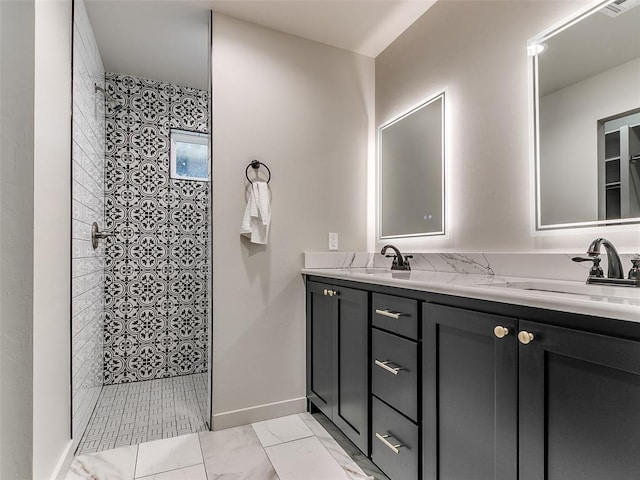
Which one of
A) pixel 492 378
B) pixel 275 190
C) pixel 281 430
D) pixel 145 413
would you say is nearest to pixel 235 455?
pixel 281 430

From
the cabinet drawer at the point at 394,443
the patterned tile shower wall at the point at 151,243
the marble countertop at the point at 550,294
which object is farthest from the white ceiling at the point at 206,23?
the cabinet drawer at the point at 394,443

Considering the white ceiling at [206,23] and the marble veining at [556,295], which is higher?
the white ceiling at [206,23]

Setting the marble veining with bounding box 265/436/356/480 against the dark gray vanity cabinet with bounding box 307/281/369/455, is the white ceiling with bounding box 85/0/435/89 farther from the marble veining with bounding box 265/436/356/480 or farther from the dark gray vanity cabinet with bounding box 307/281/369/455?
the marble veining with bounding box 265/436/356/480

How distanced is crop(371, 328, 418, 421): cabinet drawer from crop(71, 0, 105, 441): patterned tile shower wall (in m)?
1.48

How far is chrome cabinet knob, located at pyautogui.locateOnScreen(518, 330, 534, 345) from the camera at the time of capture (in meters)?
0.90

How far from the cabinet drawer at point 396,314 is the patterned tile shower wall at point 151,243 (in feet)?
5.42

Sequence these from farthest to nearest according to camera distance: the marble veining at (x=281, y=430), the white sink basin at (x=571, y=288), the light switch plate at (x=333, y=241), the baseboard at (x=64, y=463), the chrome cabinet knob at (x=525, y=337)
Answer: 1. the light switch plate at (x=333, y=241)
2. the marble veining at (x=281, y=430)
3. the baseboard at (x=64, y=463)
4. the white sink basin at (x=571, y=288)
5. the chrome cabinet knob at (x=525, y=337)

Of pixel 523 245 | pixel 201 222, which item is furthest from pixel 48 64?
pixel 523 245

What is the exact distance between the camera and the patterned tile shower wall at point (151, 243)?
9.01ft

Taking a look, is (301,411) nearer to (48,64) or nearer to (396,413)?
(396,413)

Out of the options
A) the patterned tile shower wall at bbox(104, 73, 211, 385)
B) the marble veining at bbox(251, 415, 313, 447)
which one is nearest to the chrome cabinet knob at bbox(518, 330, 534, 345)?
the marble veining at bbox(251, 415, 313, 447)

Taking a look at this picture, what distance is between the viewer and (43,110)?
1.37m

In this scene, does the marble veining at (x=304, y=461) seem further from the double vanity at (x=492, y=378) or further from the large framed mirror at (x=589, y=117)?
the large framed mirror at (x=589, y=117)

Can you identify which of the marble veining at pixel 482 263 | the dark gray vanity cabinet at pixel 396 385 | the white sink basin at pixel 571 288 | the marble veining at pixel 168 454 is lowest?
the marble veining at pixel 168 454
